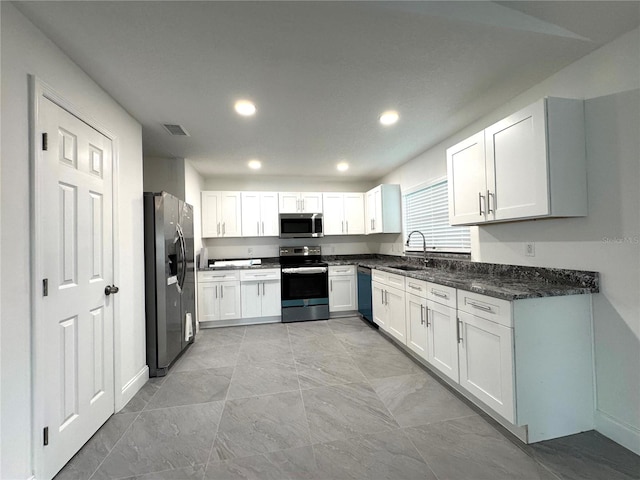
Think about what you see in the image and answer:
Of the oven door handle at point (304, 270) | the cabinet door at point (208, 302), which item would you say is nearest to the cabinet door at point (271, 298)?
the oven door handle at point (304, 270)

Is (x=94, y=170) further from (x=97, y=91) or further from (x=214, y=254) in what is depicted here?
(x=214, y=254)

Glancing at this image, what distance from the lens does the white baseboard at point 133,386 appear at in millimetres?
2024

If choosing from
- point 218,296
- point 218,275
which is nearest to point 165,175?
point 218,275

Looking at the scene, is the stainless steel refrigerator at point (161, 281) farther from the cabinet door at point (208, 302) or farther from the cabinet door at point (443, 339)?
the cabinet door at point (443, 339)

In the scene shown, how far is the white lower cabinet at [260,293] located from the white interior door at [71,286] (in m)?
2.06

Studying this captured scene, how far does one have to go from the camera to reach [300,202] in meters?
4.48

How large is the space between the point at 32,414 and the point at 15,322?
488 millimetres

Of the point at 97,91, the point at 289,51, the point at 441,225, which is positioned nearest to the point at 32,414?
the point at 97,91

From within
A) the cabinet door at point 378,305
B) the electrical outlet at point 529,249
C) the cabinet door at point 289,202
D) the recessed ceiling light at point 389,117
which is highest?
the recessed ceiling light at point 389,117

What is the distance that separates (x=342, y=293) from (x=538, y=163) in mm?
3095

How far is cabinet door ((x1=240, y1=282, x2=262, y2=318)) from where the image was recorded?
155 inches

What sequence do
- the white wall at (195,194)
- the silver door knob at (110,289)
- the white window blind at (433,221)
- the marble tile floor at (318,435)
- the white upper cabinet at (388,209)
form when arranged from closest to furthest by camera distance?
the marble tile floor at (318,435), the silver door knob at (110,289), the white window blind at (433,221), the white wall at (195,194), the white upper cabinet at (388,209)

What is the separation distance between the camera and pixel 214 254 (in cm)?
455

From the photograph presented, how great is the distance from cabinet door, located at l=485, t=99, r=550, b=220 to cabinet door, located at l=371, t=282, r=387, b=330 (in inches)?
67.6
